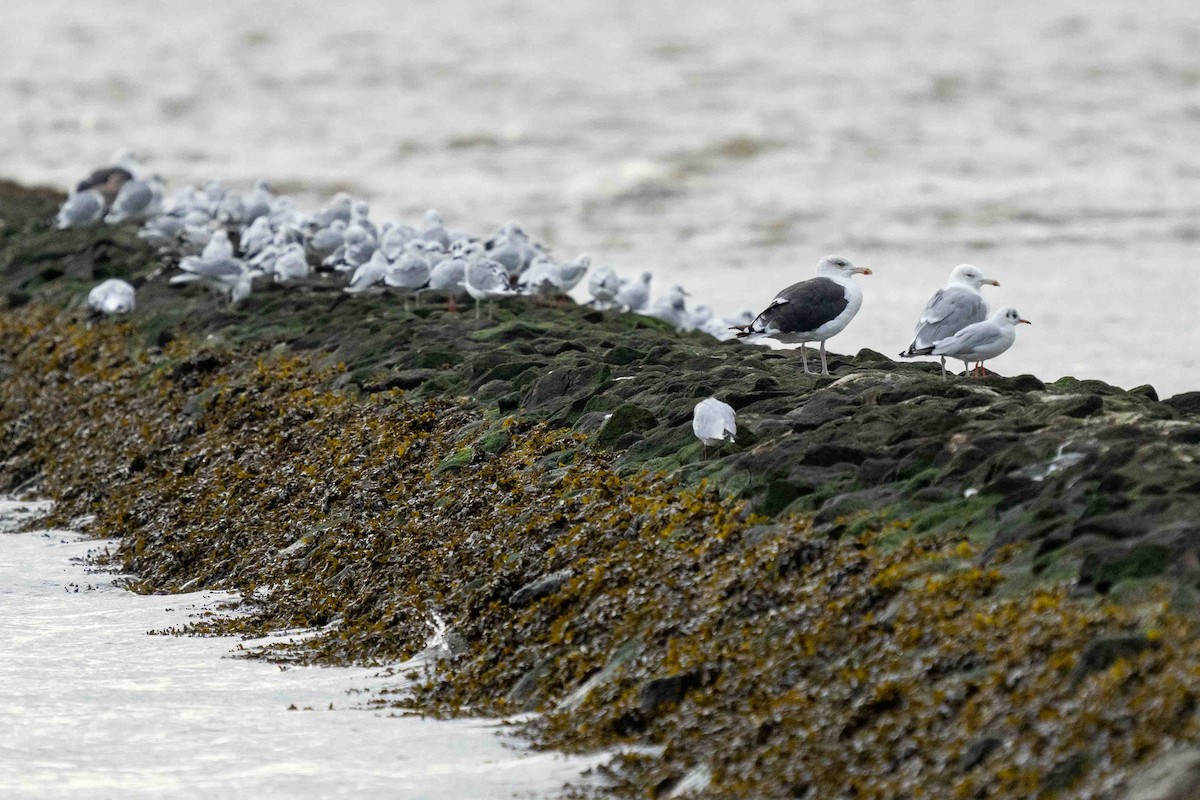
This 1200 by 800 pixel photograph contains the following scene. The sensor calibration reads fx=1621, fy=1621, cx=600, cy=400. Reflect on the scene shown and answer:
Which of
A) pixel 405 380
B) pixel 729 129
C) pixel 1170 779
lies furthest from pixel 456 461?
pixel 729 129

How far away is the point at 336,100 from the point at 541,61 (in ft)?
21.7

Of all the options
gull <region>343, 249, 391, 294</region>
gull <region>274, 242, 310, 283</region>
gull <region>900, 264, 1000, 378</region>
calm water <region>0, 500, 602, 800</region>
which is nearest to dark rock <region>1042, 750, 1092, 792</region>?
calm water <region>0, 500, 602, 800</region>

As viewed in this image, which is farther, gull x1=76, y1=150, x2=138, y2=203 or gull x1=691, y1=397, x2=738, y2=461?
gull x1=76, y1=150, x2=138, y2=203

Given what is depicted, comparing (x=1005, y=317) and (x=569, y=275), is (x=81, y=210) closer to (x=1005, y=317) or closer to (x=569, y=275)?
(x=569, y=275)

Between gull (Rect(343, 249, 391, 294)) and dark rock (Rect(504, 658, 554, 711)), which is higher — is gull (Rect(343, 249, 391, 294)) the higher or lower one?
the higher one

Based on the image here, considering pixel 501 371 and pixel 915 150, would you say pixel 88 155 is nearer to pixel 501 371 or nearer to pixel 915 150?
pixel 915 150

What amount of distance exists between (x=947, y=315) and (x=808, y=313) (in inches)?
32.8

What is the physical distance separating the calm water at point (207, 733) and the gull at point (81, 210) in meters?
11.6

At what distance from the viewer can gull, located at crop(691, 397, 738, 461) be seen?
8.10 m

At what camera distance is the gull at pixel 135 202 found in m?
19.7

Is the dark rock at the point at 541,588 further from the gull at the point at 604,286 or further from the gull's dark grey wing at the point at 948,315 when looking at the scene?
the gull at the point at 604,286

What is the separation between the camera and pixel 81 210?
64.3 feet

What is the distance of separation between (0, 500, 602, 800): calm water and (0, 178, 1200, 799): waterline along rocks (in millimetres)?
325

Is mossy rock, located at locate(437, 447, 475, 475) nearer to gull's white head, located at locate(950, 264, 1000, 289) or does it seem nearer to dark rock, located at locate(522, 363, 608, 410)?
dark rock, located at locate(522, 363, 608, 410)
